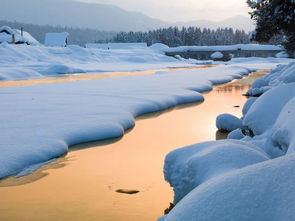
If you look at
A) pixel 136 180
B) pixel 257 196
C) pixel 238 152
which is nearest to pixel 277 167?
pixel 257 196

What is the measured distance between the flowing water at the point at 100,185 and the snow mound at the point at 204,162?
674 mm

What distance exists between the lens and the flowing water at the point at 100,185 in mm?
4484

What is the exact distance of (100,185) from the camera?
17.4ft

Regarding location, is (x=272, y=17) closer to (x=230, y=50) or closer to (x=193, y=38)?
(x=230, y=50)

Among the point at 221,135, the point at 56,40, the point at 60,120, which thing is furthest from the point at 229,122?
the point at 56,40

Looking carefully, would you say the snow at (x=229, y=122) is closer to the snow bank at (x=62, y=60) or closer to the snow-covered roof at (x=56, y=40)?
the snow bank at (x=62, y=60)

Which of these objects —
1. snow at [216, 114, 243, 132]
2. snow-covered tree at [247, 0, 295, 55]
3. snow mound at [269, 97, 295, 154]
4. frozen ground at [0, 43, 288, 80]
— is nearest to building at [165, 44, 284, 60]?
frozen ground at [0, 43, 288, 80]

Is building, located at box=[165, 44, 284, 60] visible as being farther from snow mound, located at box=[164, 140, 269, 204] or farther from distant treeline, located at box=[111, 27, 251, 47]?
snow mound, located at box=[164, 140, 269, 204]

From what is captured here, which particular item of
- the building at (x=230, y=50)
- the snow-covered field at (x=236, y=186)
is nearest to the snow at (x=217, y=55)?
the building at (x=230, y=50)

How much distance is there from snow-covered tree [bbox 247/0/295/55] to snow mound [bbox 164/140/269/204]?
10.6 m

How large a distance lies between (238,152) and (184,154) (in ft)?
2.51

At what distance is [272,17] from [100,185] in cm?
1151

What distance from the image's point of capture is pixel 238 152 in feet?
11.8

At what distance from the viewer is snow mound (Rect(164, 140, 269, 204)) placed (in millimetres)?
3436
